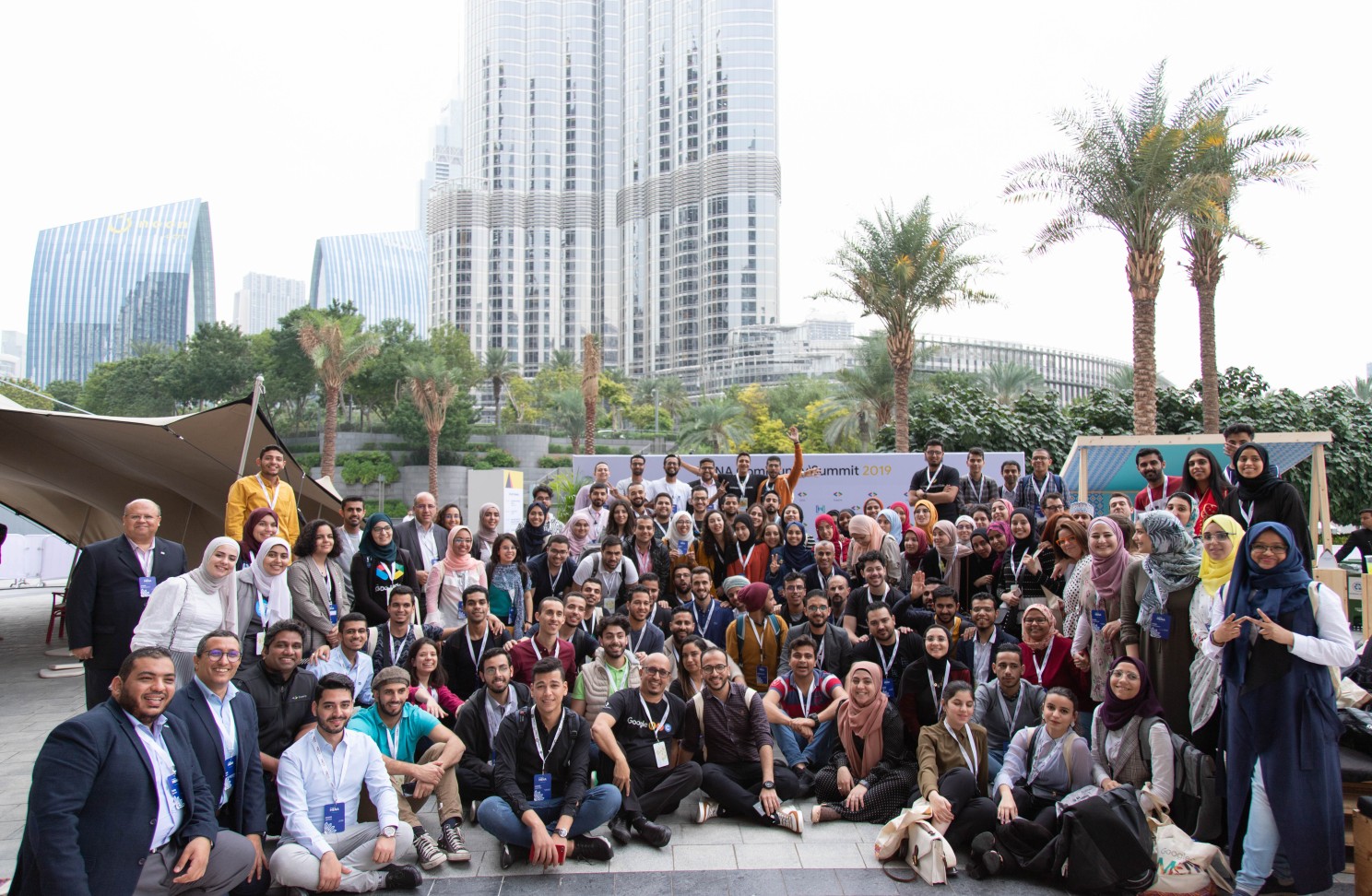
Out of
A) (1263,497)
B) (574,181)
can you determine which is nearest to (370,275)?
(574,181)

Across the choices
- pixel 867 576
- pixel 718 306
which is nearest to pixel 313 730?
pixel 867 576

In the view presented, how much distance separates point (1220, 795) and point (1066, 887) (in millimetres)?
953

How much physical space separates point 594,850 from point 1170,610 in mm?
3314

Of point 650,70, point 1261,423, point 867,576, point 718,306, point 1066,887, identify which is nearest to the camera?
→ point 1066,887

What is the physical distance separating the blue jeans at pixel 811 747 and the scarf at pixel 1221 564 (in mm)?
2287

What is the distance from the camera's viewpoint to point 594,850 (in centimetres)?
442

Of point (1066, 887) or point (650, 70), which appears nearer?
point (1066, 887)

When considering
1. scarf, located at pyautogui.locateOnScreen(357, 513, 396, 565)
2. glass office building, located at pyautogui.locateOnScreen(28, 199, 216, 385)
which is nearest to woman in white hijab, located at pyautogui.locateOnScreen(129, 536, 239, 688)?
scarf, located at pyautogui.locateOnScreen(357, 513, 396, 565)

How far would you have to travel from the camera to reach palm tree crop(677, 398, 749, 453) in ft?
129

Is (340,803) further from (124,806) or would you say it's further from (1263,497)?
(1263,497)

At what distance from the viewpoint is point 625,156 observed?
104562 millimetres

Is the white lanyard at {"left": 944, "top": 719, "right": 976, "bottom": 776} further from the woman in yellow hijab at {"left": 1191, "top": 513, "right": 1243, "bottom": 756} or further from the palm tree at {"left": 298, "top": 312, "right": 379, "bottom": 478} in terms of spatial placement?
the palm tree at {"left": 298, "top": 312, "right": 379, "bottom": 478}

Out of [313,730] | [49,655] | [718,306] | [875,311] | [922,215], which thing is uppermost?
[718,306]

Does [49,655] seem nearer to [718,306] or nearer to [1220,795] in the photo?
[1220,795]
